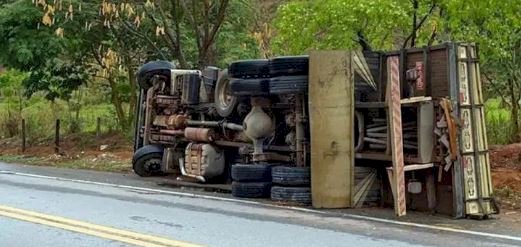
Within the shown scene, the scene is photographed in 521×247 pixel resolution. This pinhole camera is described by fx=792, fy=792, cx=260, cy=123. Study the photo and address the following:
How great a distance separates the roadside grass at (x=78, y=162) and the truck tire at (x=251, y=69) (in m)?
6.04

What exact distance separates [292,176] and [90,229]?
3710 mm

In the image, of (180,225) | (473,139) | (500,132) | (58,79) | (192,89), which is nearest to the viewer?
(180,225)

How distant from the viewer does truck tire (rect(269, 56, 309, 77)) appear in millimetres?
11816

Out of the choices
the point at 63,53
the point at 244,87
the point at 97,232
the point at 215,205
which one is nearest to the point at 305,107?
the point at 244,87

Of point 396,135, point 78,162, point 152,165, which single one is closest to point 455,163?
point 396,135

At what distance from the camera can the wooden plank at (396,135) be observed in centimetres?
1041

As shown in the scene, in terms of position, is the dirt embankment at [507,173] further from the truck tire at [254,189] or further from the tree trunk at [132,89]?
the tree trunk at [132,89]

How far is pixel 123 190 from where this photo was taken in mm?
13602

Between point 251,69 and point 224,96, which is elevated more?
point 251,69

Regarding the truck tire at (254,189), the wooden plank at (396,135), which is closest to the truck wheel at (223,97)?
the truck tire at (254,189)

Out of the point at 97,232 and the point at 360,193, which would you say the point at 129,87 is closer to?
A: the point at 360,193

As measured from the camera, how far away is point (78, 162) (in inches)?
819

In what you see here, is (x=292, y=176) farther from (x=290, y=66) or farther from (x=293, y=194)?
(x=290, y=66)

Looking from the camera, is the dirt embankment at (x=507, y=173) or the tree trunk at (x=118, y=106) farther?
the tree trunk at (x=118, y=106)
